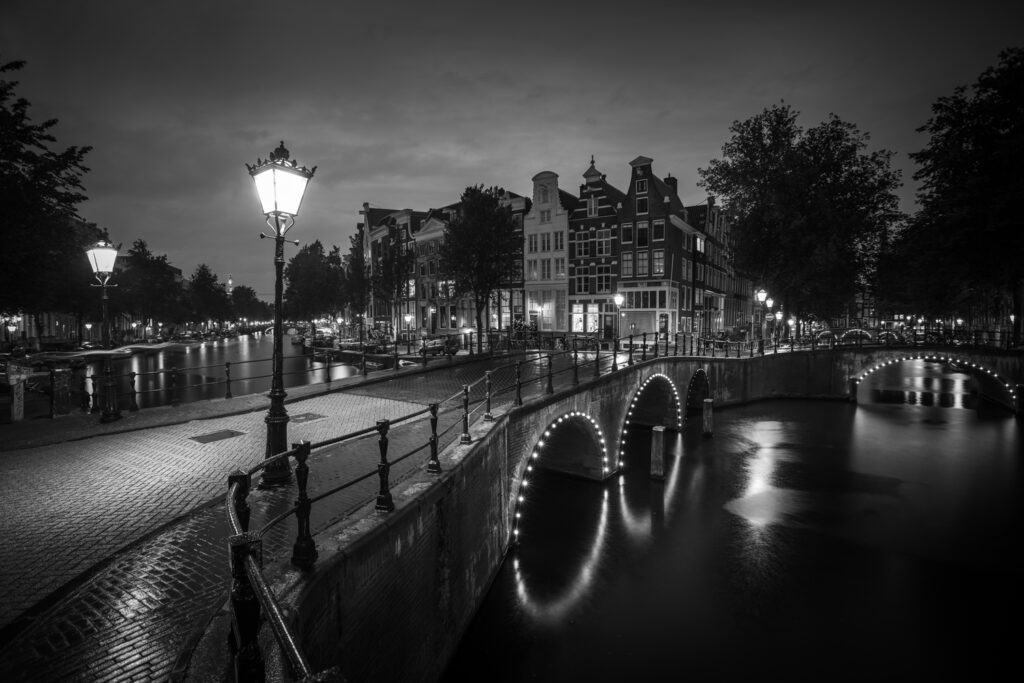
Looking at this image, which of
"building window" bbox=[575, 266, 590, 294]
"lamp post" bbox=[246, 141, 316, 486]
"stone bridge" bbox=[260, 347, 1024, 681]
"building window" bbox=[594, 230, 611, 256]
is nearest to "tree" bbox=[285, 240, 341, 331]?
"building window" bbox=[575, 266, 590, 294]

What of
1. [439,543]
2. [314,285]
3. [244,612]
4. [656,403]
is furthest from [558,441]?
[314,285]

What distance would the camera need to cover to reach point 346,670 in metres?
4.85

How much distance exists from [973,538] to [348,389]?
721 inches

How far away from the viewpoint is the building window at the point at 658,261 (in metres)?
39.8

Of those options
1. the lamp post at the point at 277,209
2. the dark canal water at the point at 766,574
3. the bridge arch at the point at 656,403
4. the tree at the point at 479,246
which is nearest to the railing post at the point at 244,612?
the lamp post at the point at 277,209

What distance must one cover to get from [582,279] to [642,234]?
20.3 ft

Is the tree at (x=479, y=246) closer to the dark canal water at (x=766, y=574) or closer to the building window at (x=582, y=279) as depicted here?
the building window at (x=582, y=279)

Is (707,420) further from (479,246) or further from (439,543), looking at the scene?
(439,543)

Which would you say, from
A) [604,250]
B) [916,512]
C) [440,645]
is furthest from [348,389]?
[604,250]

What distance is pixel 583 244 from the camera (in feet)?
141

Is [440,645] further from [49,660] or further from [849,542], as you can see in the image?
[849,542]

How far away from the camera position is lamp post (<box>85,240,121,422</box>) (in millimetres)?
10633

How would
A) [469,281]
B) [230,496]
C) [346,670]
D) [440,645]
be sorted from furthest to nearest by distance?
[469,281] < [440,645] < [346,670] < [230,496]

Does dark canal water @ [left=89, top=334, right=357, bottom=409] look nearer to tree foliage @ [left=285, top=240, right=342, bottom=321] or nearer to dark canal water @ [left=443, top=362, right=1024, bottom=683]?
tree foliage @ [left=285, top=240, right=342, bottom=321]
